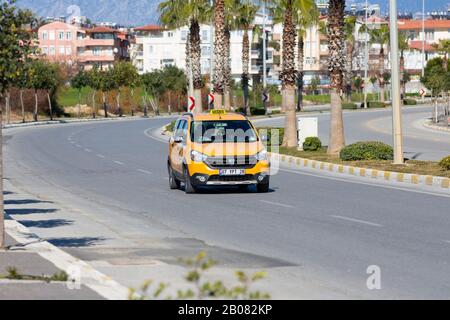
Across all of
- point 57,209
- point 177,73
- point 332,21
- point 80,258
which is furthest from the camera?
point 177,73

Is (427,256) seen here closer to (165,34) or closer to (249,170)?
(249,170)

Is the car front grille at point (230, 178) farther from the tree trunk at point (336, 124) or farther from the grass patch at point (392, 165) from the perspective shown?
the tree trunk at point (336, 124)

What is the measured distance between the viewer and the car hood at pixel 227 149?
2517 cm

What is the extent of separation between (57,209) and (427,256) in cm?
927

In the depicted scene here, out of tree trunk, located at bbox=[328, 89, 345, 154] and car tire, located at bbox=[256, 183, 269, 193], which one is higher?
tree trunk, located at bbox=[328, 89, 345, 154]

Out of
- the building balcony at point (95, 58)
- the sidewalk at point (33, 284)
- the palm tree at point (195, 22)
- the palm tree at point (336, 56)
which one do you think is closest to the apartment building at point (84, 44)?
the building balcony at point (95, 58)

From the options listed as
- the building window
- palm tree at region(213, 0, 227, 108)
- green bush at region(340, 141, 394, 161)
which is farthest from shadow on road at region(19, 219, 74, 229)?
the building window

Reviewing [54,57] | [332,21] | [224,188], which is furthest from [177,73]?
[224,188]

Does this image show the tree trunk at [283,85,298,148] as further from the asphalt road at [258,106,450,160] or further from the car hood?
the car hood

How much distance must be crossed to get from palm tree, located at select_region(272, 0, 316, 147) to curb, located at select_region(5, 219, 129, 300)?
25.9 m

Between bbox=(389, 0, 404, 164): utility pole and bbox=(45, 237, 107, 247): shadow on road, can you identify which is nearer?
bbox=(45, 237, 107, 247): shadow on road

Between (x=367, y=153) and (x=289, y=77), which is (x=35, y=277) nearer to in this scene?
(x=367, y=153)

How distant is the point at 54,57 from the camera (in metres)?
188

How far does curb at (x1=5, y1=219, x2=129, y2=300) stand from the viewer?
10742mm
